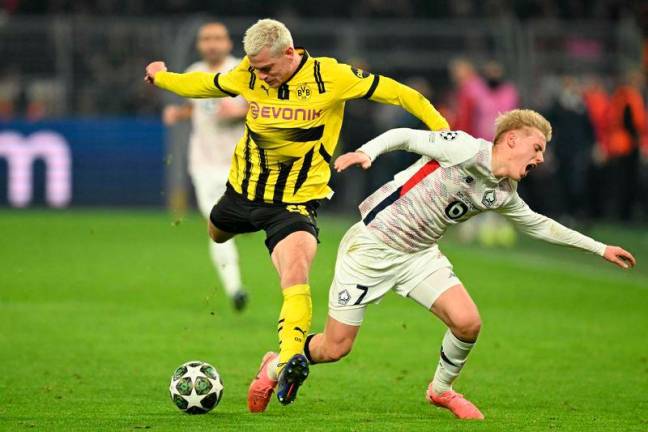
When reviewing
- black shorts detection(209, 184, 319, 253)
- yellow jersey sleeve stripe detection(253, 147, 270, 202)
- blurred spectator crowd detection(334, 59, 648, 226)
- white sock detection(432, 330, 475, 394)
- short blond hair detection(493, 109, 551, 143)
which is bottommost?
blurred spectator crowd detection(334, 59, 648, 226)

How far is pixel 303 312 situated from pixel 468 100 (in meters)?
12.2

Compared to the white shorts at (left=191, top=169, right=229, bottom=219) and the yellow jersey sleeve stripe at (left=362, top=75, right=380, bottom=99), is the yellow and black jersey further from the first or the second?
Result: the white shorts at (left=191, top=169, right=229, bottom=219)

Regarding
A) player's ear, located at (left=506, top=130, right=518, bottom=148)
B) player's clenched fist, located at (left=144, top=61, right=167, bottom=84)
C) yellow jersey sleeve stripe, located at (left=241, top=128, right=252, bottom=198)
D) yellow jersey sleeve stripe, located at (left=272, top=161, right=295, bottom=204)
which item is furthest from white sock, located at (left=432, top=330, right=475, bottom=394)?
player's clenched fist, located at (left=144, top=61, right=167, bottom=84)

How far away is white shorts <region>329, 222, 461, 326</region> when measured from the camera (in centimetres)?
773

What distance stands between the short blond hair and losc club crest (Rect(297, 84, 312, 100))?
4.20 ft

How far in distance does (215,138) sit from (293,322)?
5.72 metres

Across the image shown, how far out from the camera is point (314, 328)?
476 inches

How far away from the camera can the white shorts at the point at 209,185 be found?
1303 centimetres

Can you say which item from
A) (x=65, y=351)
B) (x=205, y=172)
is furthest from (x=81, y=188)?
(x=65, y=351)

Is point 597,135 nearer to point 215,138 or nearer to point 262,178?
point 215,138

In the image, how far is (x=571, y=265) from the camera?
17.8m

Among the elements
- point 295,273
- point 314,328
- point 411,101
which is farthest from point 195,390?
point 314,328

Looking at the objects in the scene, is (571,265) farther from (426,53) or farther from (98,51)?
(98,51)

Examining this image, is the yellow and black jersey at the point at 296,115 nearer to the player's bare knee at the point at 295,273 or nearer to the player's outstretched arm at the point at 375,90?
the player's outstretched arm at the point at 375,90
